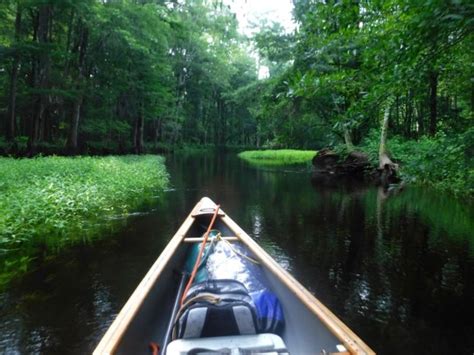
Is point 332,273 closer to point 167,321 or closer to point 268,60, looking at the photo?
point 167,321

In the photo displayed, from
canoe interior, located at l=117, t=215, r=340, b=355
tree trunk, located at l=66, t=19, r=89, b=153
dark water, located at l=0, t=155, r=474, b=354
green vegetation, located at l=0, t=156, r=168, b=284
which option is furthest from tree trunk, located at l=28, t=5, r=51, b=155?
canoe interior, located at l=117, t=215, r=340, b=355

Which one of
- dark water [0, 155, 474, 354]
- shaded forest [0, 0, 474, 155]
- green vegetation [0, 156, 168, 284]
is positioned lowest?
dark water [0, 155, 474, 354]

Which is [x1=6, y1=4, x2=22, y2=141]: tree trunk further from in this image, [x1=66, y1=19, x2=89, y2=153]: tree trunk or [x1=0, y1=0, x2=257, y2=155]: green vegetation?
[x1=66, y1=19, x2=89, y2=153]: tree trunk

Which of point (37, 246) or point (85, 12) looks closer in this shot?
point (37, 246)

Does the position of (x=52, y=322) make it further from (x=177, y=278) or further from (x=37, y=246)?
(x=37, y=246)

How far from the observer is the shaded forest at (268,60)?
13.3ft

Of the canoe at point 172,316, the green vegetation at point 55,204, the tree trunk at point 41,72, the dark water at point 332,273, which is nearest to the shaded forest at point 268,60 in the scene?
the tree trunk at point 41,72

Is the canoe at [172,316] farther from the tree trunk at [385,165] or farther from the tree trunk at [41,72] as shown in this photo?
the tree trunk at [41,72]

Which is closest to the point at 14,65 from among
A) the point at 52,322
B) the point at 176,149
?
the point at 52,322

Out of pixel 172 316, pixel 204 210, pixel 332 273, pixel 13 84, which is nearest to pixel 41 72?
pixel 13 84

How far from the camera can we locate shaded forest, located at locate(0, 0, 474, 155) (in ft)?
13.3

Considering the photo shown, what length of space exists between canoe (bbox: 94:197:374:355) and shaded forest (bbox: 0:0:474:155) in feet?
7.82

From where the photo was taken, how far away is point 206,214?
19.6 feet

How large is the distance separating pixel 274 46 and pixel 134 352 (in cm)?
2078
